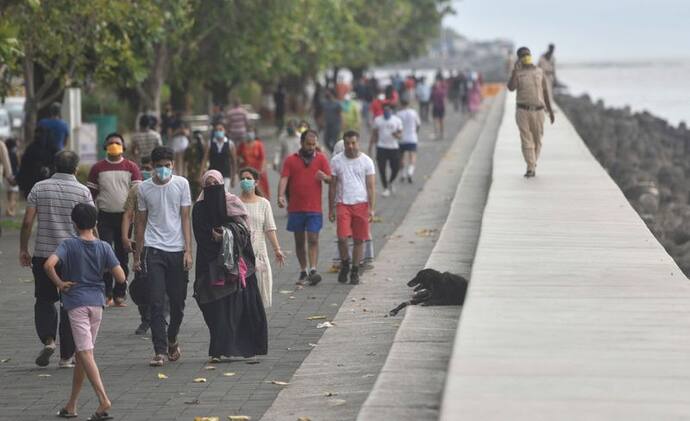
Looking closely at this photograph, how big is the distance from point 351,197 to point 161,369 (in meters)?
5.31

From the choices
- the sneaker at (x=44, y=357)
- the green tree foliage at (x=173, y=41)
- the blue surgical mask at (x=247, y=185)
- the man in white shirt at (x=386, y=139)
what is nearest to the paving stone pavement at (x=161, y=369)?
the sneaker at (x=44, y=357)

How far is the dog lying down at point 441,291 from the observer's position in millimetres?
14328

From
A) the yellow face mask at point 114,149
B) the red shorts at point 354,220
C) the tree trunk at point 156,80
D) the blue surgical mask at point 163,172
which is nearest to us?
the blue surgical mask at point 163,172

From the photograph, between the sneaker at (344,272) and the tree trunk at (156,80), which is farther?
the tree trunk at (156,80)

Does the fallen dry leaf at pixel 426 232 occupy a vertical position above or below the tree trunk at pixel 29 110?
below

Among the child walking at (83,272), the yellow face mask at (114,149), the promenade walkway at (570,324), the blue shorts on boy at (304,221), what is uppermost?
the yellow face mask at (114,149)

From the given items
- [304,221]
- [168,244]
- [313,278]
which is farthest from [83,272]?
[304,221]

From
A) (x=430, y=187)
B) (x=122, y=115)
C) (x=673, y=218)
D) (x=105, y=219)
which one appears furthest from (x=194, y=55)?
(x=105, y=219)

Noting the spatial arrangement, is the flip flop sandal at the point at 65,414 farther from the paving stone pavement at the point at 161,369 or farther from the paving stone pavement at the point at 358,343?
the paving stone pavement at the point at 358,343

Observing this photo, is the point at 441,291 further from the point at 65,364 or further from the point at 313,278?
the point at 65,364

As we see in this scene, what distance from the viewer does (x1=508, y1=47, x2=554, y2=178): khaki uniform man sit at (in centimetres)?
2253

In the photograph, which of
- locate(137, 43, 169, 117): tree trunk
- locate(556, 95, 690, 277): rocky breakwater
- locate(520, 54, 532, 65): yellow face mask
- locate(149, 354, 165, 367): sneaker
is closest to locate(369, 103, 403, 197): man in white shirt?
locate(556, 95, 690, 277): rocky breakwater

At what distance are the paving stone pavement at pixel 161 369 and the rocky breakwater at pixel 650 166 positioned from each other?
4744 mm

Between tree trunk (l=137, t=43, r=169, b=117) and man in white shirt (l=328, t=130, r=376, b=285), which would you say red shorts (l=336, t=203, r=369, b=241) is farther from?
tree trunk (l=137, t=43, r=169, b=117)
